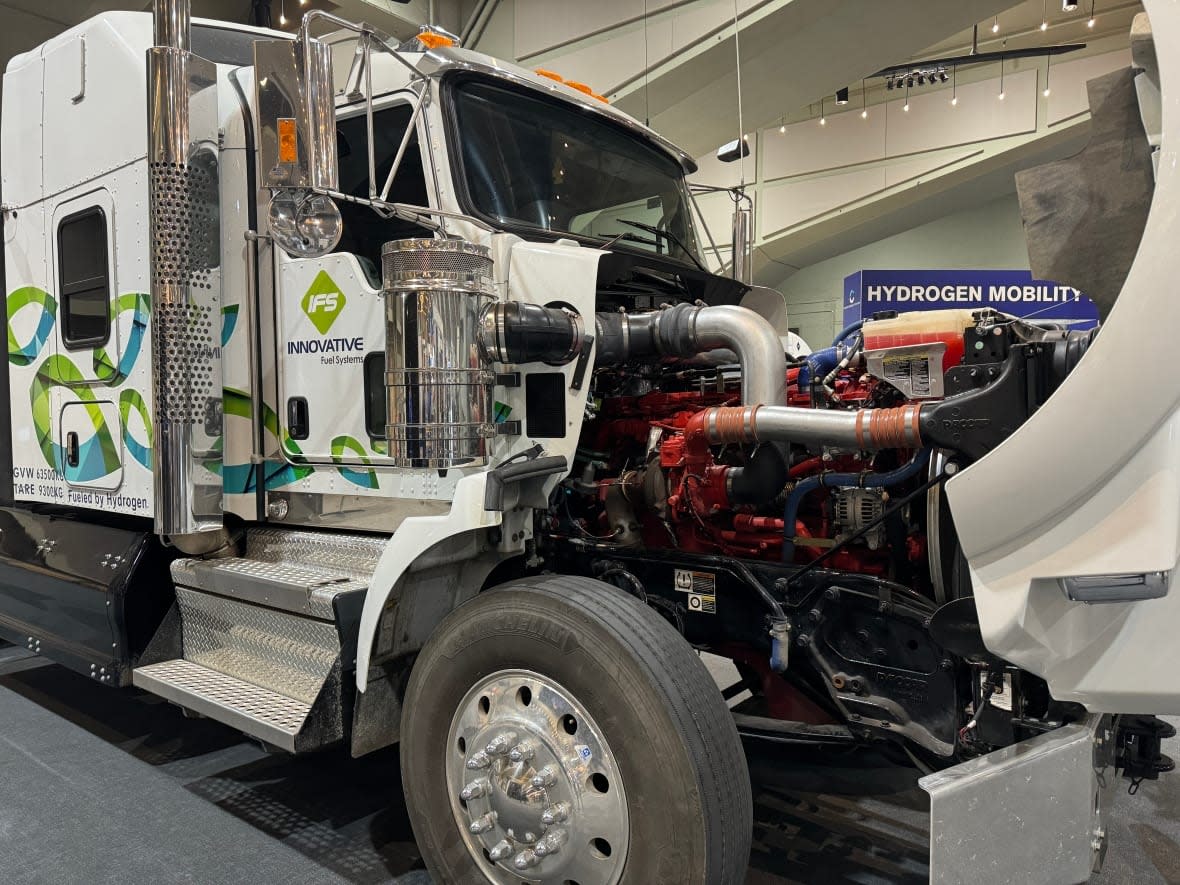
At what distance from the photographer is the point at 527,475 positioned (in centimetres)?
224

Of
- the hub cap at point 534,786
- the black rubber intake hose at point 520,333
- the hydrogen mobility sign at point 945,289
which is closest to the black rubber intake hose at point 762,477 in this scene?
the black rubber intake hose at point 520,333

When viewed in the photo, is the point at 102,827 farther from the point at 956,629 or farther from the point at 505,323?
the point at 956,629

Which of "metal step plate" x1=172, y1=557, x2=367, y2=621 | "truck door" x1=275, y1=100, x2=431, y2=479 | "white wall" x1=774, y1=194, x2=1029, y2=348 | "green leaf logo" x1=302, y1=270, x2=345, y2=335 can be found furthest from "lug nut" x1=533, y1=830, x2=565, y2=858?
"white wall" x1=774, y1=194, x2=1029, y2=348

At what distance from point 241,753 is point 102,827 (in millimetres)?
656

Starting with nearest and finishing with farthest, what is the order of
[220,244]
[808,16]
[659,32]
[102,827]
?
[102,827] → [220,244] → [808,16] → [659,32]

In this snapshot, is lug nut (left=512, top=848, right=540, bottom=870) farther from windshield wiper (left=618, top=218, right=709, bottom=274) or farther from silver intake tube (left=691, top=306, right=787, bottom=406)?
windshield wiper (left=618, top=218, right=709, bottom=274)

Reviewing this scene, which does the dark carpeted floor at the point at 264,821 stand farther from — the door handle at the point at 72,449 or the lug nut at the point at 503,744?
the door handle at the point at 72,449

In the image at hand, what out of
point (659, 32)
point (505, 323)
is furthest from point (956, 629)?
point (659, 32)

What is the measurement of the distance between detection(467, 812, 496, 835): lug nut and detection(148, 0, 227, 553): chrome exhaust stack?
1.57m

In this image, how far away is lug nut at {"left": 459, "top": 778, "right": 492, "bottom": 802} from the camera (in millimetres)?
2018

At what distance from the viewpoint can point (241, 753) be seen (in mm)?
3363

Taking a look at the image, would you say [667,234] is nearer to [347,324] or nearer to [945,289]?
[347,324]

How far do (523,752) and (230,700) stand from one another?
115cm

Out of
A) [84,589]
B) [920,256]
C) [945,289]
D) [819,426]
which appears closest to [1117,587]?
[819,426]
